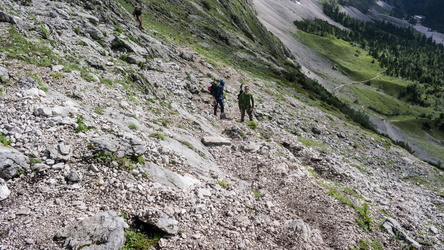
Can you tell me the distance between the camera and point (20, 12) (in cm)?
1797

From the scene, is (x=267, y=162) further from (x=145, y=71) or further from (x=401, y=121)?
(x=401, y=121)

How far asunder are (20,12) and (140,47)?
10.3m

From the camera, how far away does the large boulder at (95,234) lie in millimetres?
6155

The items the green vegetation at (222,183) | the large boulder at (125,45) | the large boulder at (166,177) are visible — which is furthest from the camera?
the large boulder at (125,45)

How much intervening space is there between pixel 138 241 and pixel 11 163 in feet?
14.4

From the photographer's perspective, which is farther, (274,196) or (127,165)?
(274,196)

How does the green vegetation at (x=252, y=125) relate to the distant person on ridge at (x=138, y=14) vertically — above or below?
below

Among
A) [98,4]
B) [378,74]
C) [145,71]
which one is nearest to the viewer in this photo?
[145,71]

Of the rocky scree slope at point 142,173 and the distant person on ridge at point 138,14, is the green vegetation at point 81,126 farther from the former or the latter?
the distant person on ridge at point 138,14

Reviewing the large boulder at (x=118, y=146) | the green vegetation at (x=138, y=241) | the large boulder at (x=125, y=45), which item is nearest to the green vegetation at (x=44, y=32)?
the large boulder at (x=125, y=45)

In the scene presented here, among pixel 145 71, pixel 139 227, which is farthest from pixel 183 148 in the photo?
pixel 145 71

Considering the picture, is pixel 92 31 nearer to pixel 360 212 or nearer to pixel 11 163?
pixel 11 163

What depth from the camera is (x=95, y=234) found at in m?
6.46

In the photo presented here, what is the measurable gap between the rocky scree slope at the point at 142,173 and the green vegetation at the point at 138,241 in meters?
0.27
